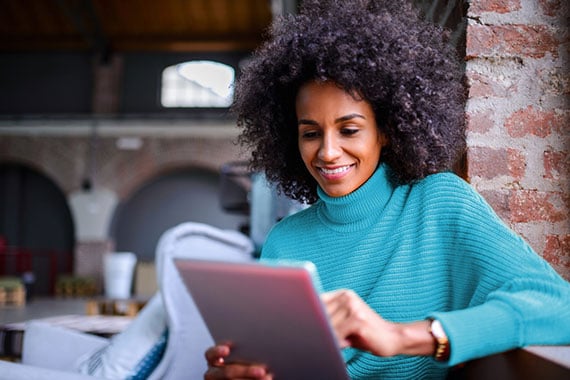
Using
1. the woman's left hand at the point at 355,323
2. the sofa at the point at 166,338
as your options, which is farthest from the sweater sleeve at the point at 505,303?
the sofa at the point at 166,338

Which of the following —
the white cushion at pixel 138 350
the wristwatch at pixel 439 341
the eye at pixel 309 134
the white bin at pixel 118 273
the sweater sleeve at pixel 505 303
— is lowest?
the white bin at pixel 118 273

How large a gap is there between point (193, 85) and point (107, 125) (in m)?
1.96

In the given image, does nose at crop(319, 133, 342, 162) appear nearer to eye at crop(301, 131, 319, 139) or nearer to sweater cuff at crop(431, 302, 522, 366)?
eye at crop(301, 131, 319, 139)

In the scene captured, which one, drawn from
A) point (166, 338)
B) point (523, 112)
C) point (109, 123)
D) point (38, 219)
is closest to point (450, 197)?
point (523, 112)

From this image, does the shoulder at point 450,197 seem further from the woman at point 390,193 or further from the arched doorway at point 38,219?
the arched doorway at point 38,219

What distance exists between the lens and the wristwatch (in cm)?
96

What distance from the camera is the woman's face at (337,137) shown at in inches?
52.1

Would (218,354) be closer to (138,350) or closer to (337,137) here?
(337,137)

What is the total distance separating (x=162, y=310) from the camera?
182cm

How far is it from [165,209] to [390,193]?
40.0 ft

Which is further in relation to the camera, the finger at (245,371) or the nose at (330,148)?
the nose at (330,148)

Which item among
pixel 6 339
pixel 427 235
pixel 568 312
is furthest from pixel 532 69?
pixel 6 339

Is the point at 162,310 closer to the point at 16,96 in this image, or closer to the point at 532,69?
the point at 532,69

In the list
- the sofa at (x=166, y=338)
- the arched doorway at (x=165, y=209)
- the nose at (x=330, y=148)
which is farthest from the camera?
the arched doorway at (x=165, y=209)
